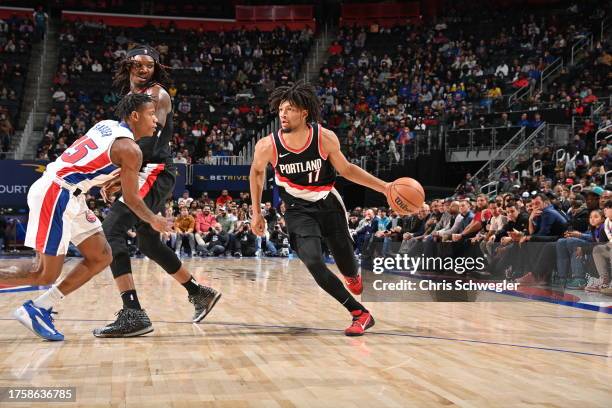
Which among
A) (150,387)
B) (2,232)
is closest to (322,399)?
(150,387)

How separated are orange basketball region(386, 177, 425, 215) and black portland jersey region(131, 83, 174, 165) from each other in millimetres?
1570

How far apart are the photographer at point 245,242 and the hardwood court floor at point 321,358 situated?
9.27 metres

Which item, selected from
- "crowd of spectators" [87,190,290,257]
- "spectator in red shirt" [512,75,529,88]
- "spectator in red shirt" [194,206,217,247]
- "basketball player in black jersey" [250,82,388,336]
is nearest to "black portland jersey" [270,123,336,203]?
"basketball player in black jersey" [250,82,388,336]

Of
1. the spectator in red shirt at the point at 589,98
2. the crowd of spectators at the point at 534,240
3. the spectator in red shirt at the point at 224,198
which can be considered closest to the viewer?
the crowd of spectators at the point at 534,240

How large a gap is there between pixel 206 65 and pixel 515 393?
23460mm

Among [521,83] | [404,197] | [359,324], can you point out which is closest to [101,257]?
[359,324]

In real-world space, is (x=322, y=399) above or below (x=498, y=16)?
below

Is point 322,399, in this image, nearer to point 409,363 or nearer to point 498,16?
point 409,363

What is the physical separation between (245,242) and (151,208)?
1117cm

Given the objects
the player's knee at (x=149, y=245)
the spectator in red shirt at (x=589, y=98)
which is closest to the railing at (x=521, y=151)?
the spectator in red shirt at (x=589, y=98)

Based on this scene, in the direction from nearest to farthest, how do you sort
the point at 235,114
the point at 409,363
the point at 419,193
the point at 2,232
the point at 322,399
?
the point at 322,399
the point at 409,363
the point at 419,193
the point at 2,232
the point at 235,114

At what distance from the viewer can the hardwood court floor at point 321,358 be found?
119 inches

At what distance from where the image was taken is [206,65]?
2544 centimetres

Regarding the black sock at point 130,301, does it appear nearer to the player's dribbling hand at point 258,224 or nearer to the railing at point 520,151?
the player's dribbling hand at point 258,224
